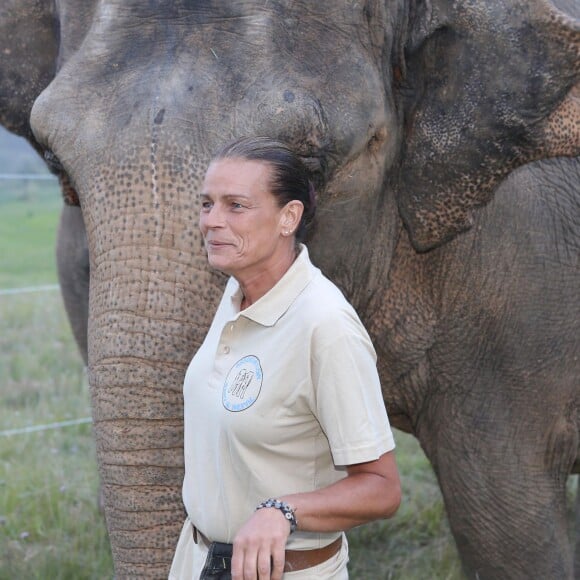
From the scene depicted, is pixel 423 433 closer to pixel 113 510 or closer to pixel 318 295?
pixel 113 510

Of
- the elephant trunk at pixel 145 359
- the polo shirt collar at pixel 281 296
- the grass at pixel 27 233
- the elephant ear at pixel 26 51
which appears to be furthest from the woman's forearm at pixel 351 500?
the grass at pixel 27 233

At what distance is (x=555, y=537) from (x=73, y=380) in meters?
3.77

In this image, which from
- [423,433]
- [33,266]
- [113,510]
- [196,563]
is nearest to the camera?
[196,563]

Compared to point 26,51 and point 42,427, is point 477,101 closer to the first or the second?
point 26,51

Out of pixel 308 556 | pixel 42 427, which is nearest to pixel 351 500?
pixel 308 556

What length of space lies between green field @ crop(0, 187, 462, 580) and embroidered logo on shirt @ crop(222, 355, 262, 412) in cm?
227

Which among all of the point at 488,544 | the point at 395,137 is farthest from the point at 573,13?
the point at 488,544

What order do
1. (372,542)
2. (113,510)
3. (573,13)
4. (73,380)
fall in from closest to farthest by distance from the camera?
(113,510), (573,13), (372,542), (73,380)

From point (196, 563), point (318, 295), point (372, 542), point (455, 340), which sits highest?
point (318, 295)

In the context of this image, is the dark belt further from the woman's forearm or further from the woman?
the woman's forearm

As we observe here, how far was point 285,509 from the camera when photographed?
2.03 metres

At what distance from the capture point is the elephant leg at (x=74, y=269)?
15.0 feet

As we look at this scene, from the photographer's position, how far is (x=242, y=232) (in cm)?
219

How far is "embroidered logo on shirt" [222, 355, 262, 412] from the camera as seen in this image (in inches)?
85.1
